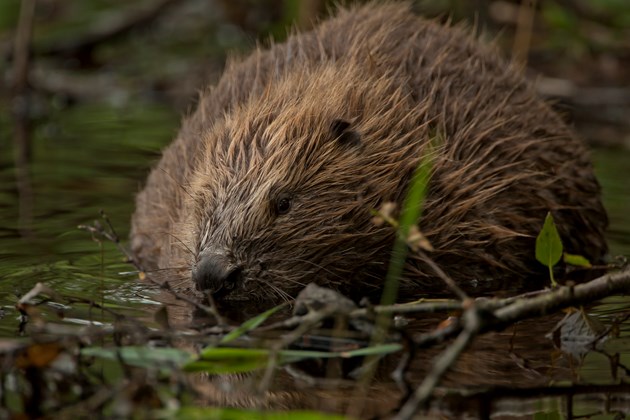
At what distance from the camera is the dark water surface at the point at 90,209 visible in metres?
4.63

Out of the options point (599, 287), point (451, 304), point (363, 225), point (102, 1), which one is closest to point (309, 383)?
point (451, 304)

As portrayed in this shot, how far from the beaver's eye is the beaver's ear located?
1.05 feet

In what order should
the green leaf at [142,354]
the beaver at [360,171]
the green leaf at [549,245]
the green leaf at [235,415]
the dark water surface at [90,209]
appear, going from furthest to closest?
the beaver at [360,171]
the dark water surface at [90,209]
the green leaf at [549,245]
the green leaf at [142,354]
the green leaf at [235,415]

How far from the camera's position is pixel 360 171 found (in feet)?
16.2

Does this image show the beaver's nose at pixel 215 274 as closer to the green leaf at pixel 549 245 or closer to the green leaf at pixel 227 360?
the green leaf at pixel 227 360

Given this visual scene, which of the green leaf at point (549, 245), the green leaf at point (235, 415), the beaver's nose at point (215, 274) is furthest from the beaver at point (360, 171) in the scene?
the green leaf at point (235, 415)

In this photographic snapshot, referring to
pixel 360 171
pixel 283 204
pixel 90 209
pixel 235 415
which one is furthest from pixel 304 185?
pixel 90 209

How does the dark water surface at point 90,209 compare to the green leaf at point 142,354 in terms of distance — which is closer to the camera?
the green leaf at point 142,354

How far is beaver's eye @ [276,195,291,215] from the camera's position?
15.8 feet

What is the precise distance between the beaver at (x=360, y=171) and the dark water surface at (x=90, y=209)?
0.94 feet

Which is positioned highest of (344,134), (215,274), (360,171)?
(344,134)

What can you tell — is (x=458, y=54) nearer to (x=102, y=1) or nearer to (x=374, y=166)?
(x=374, y=166)

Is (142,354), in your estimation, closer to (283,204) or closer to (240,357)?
(240,357)

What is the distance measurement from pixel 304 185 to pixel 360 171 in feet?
0.80
